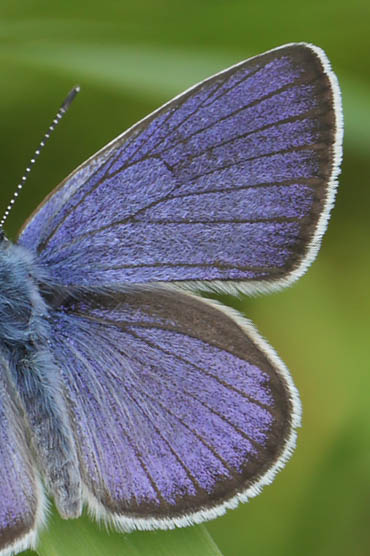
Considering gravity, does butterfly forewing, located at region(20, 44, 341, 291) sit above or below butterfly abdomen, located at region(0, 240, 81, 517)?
above

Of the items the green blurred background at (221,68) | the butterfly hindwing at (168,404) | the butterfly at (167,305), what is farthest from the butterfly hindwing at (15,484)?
the green blurred background at (221,68)

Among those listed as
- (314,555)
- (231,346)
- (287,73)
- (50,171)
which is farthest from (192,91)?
(314,555)

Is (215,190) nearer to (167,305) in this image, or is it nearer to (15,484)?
(167,305)

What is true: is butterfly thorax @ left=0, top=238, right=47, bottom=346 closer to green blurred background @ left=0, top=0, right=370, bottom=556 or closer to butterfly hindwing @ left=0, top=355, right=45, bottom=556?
butterfly hindwing @ left=0, top=355, right=45, bottom=556

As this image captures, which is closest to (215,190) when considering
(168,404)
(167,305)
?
(167,305)

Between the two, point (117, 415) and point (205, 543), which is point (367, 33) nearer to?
point (117, 415)

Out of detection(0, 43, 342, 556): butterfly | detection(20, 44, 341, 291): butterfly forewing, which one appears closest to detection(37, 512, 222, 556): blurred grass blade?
detection(0, 43, 342, 556): butterfly
